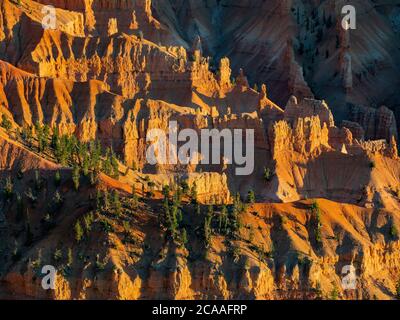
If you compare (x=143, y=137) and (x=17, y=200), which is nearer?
(x=17, y=200)

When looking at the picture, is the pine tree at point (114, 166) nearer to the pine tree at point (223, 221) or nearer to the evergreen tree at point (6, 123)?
the evergreen tree at point (6, 123)

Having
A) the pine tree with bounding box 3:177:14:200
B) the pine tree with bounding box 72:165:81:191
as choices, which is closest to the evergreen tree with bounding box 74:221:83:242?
the pine tree with bounding box 72:165:81:191

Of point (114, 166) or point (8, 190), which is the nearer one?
point (8, 190)

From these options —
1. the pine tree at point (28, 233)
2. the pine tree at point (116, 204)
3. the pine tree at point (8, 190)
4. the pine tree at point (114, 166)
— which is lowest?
the pine tree at point (28, 233)

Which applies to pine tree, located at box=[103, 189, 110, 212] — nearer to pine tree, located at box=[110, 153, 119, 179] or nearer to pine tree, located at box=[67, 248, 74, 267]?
pine tree, located at box=[67, 248, 74, 267]

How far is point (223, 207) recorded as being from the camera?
10725 centimetres

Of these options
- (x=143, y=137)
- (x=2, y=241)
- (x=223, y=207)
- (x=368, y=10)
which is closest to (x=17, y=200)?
(x=2, y=241)

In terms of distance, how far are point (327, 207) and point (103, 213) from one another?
44.2ft

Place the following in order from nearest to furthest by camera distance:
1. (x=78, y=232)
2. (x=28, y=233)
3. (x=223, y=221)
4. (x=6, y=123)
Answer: (x=78, y=232) < (x=223, y=221) < (x=28, y=233) < (x=6, y=123)

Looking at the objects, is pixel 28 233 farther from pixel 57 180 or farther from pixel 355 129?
pixel 355 129

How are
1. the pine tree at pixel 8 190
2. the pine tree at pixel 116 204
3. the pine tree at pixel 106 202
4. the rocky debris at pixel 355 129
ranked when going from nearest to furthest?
the pine tree at pixel 116 204
the pine tree at pixel 106 202
the pine tree at pixel 8 190
the rocky debris at pixel 355 129

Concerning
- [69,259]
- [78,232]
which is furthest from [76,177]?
[69,259]

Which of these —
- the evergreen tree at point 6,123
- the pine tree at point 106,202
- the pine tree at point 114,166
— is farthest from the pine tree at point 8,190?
the evergreen tree at point 6,123

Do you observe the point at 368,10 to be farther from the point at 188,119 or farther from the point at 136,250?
the point at 136,250
